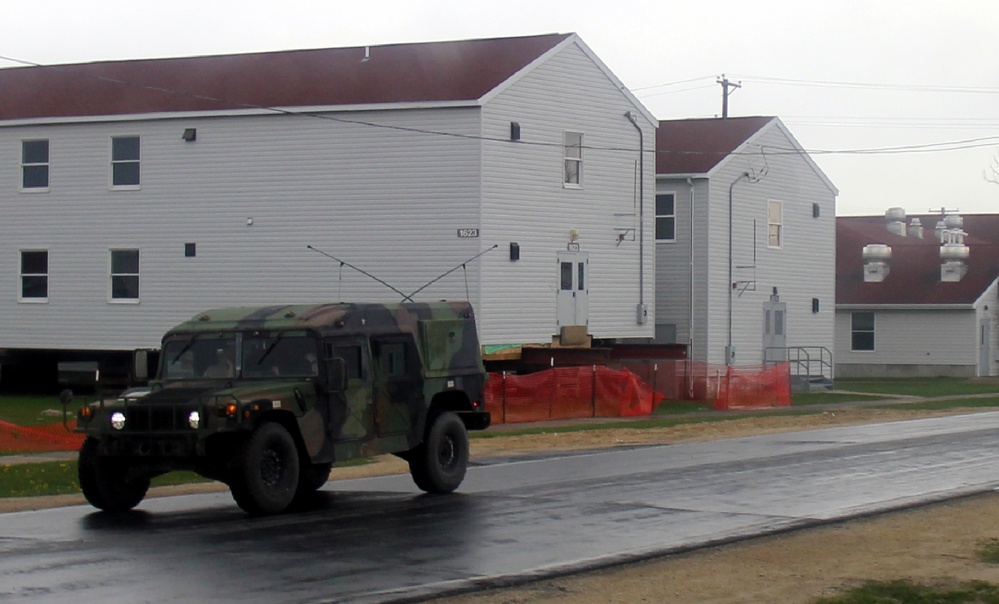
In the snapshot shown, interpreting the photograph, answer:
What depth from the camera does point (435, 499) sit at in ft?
52.7

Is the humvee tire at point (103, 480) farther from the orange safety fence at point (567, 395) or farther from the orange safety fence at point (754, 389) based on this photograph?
the orange safety fence at point (754, 389)

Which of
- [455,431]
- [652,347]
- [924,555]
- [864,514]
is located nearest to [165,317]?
[652,347]

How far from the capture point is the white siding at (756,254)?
42938 mm

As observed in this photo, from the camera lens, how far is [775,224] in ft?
150

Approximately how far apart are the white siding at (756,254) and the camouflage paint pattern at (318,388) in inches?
1032

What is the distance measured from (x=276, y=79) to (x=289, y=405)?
77.8 ft

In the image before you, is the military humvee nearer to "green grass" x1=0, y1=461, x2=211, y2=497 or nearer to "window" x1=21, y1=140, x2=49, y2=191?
"green grass" x1=0, y1=461, x2=211, y2=497

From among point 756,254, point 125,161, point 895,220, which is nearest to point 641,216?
point 756,254

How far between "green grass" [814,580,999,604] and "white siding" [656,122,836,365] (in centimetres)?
3225

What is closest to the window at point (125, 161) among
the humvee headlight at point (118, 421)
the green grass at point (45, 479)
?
the green grass at point (45, 479)

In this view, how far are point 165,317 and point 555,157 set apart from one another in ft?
35.0

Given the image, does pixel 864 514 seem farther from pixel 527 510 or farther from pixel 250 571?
pixel 250 571

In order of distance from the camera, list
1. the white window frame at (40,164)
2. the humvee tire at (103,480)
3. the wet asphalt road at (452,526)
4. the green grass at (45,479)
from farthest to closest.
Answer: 1. the white window frame at (40,164)
2. the green grass at (45,479)
3. the humvee tire at (103,480)
4. the wet asphalt road at (452,526)

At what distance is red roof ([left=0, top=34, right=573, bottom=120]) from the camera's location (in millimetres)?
34656
